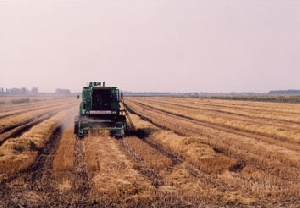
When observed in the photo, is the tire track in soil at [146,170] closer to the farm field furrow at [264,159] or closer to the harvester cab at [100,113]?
the farm field furrow at [264,159]

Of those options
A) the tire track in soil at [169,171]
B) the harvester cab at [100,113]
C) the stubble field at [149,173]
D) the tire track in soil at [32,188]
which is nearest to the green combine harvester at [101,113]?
the harvester cab at [100,113]

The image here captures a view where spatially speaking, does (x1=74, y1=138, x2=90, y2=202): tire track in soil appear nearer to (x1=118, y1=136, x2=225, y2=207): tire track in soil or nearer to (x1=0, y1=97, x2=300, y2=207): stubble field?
(x1=0, y1=97, x2=300, y2=207): stubble field

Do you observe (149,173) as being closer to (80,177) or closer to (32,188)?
(80,177)

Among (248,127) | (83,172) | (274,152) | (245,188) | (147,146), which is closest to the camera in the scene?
(245,188)

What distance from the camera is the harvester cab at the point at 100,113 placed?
75.8ft

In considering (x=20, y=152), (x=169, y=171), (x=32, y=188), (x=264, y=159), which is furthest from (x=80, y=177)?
(x=264, y=159)

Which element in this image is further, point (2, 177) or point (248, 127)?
point (248, 127)

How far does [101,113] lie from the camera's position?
77.7 feet

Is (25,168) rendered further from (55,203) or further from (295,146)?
(295,146)

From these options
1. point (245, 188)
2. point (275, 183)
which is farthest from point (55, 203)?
point (275, 183)

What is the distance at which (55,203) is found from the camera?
9.88 meters

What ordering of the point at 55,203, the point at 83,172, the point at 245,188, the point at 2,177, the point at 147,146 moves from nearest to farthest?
1. the point at 55,203
2. the point at 245,188
3. the point at 2,177
4. the point at 83,172
5. the point at 147,146

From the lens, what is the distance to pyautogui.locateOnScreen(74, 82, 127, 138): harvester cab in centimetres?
2309

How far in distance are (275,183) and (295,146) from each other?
8108 millimetres
